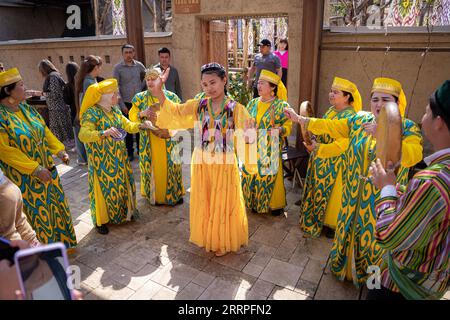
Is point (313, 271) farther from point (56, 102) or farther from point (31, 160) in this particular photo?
point (56, 102)

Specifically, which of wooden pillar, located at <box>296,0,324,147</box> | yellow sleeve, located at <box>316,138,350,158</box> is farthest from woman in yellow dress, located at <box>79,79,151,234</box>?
wooden pillar, located at <box>296,0,324,147</box>

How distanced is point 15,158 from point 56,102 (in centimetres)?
437

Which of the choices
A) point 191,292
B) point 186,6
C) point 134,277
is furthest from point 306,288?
point 186,6

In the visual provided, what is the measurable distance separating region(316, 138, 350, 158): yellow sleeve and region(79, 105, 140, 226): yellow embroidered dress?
2139 mm

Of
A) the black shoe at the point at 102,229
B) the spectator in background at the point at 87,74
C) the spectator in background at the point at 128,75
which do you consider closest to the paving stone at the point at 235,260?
the black shoe at the point at 102,229

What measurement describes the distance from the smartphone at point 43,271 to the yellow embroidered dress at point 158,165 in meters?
3.33

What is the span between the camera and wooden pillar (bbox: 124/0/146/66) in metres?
6.00

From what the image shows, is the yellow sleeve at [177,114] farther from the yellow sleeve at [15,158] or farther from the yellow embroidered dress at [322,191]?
the yellow embroidered dress at [322,191]

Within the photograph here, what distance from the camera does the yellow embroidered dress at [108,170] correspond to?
3.67 m

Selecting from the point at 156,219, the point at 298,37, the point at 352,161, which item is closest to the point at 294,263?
the point at 352,161

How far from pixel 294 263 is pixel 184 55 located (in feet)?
18.1

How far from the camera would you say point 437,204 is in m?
1.46

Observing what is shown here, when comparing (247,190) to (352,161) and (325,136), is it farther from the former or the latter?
(352,161)
